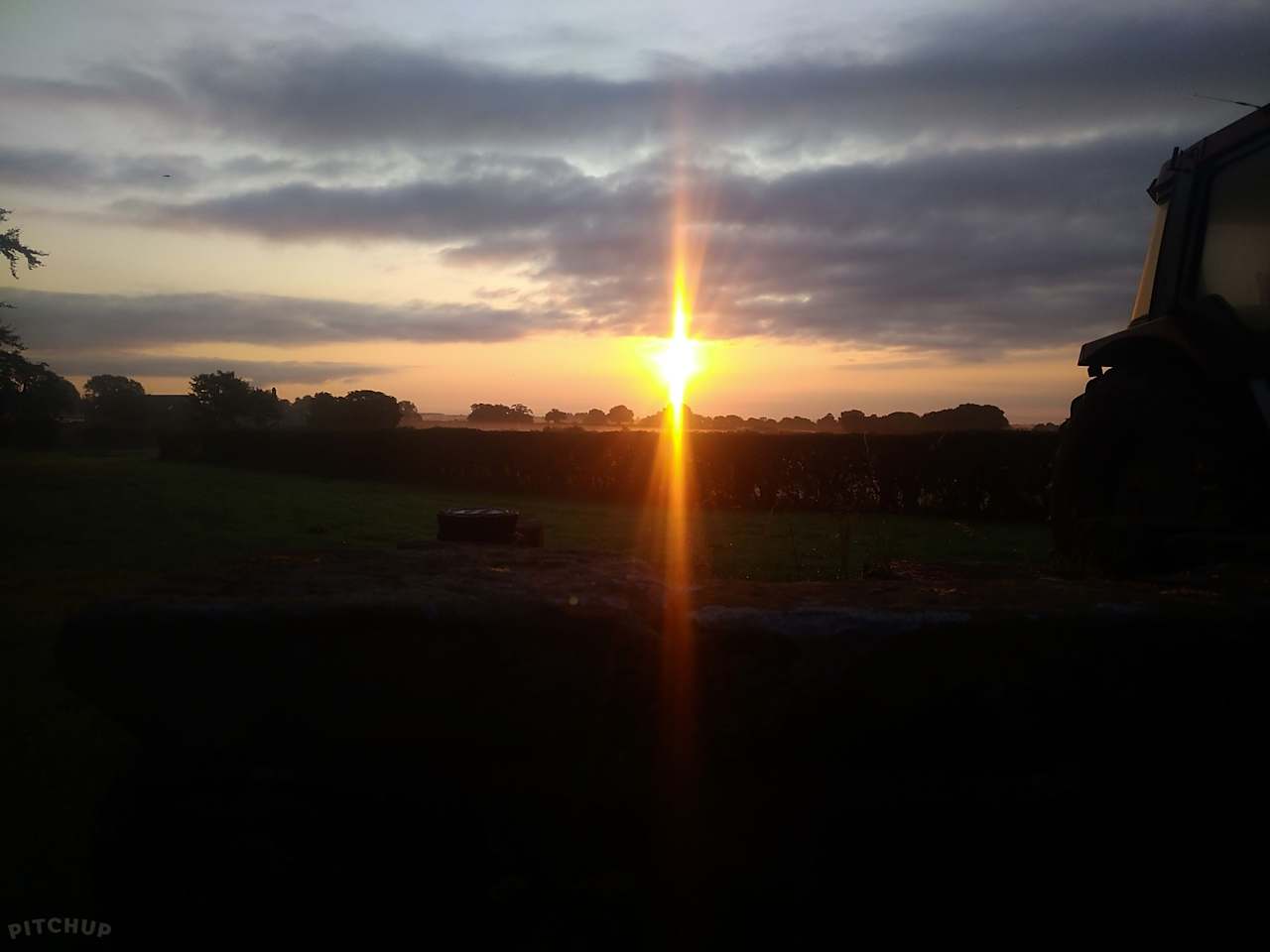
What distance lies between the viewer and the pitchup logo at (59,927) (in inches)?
97.2

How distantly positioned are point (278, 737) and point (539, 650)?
714 mm

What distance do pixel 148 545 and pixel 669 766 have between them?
35.0 feet

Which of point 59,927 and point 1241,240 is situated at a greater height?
point 1241,240

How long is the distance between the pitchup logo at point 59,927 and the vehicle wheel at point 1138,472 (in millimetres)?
3797

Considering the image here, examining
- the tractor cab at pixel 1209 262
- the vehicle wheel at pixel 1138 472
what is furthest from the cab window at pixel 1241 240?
the vehicle wheel at pixel 1138 472

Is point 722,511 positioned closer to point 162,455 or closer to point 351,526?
point 351,526

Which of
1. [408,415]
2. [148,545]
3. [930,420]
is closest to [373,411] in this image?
[408,415]

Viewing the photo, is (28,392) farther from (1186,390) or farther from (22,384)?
(1186,390)

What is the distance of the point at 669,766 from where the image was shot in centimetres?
232

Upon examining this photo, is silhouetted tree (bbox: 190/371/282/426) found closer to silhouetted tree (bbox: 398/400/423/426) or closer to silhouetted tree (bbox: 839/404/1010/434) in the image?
silhouetted tree (bbox: 398/400/423/426)

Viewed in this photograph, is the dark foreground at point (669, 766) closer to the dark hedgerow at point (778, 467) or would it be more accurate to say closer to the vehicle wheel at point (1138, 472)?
the vehicle wheel at point (1138, 472)

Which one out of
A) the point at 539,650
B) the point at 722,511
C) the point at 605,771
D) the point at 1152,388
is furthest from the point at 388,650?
the point at 722,511

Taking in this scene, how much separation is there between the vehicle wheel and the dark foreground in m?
1.52

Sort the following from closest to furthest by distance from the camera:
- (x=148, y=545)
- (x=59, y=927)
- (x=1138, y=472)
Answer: (x=59, y=927), (x=1138, y=472), (x=148, y=545)
